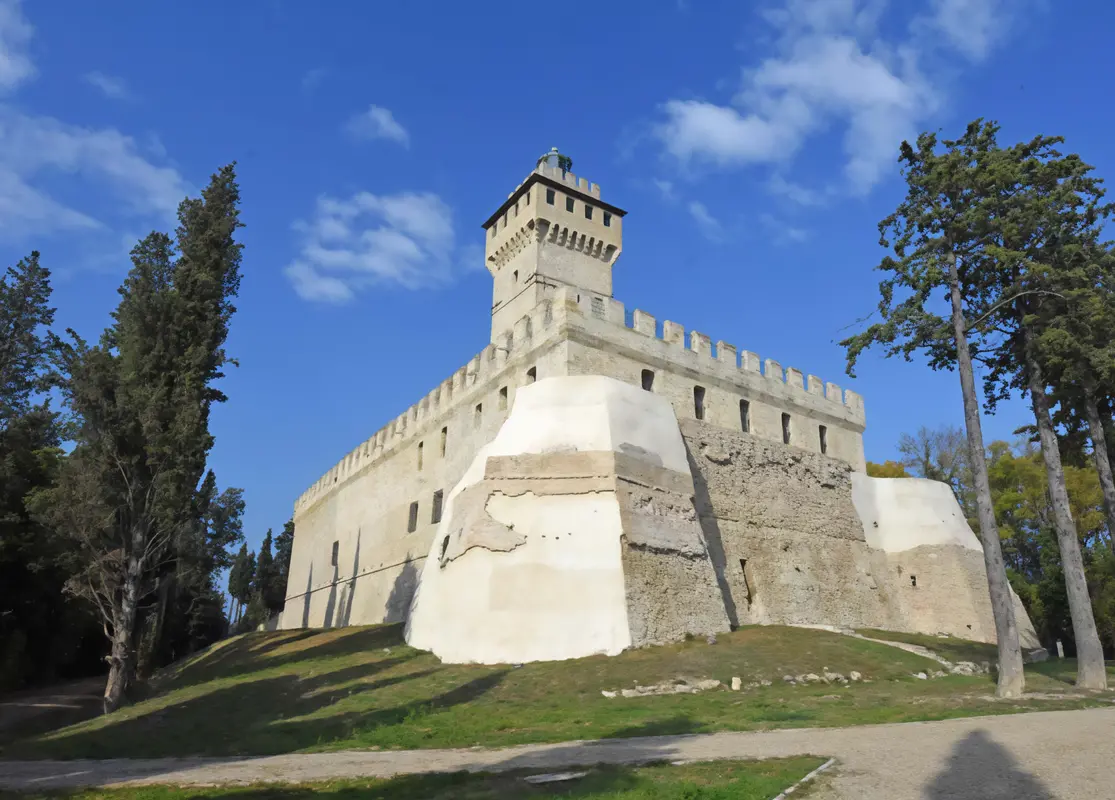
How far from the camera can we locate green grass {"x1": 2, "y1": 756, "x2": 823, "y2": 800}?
6641mm

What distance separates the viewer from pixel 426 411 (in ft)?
99.1

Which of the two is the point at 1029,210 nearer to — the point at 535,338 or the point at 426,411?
the point at 535,338

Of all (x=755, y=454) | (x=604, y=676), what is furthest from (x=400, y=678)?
(x=755, y=454)

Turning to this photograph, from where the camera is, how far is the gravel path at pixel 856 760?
638 centimetres

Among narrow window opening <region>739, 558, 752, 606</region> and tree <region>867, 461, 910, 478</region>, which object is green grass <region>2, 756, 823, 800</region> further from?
tree <region>867, 461, 910, 478</region>

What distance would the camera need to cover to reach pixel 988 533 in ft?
50.6

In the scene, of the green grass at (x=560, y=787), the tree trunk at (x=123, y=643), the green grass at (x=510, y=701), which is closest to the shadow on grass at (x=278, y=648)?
the green grass at (x=510, y=701)

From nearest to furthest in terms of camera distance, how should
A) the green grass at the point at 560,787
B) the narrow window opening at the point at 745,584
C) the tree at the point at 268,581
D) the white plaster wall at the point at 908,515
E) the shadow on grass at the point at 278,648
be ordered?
the green grass at the point at 560,787
the shadow on grass at the point at 278,648
the narrow window opening at the point at 745,584
the white plaster wall at the point at 908,515
the tree at the point at 268,581

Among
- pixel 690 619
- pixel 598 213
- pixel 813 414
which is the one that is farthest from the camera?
pixel 598 213

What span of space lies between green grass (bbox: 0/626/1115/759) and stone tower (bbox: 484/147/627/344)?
18208 millimetres

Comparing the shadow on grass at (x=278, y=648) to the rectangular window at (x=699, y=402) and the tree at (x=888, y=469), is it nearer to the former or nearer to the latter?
the rectangular window at (x=699, y=402)

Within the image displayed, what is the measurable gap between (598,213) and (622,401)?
1786cm

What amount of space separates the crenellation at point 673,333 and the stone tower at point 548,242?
8.57 metres

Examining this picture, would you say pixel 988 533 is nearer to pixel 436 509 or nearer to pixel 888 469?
pixel 436 509
